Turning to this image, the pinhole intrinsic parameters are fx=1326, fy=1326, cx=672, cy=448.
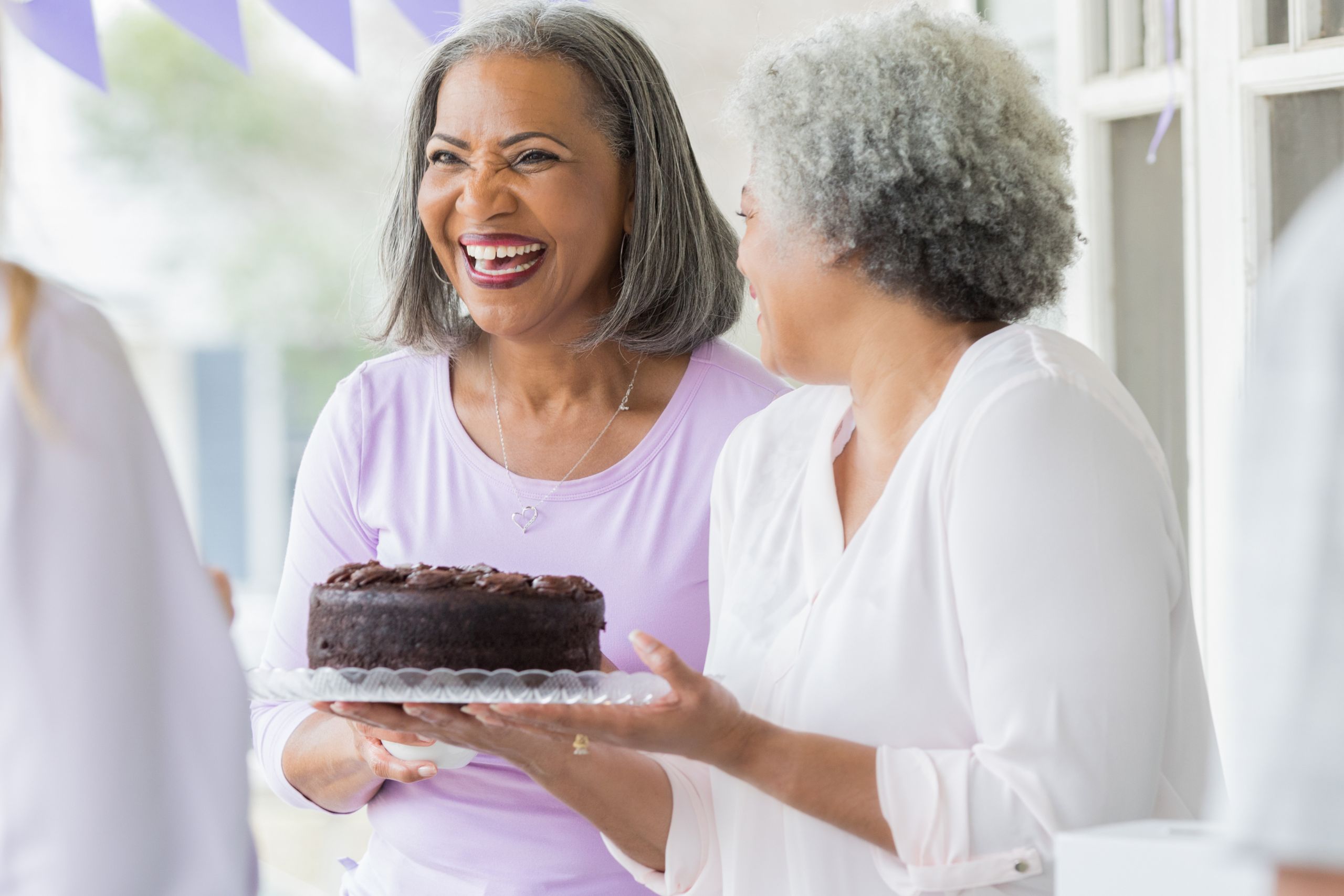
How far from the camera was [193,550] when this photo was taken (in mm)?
1005

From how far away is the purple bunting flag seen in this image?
2.81 meters

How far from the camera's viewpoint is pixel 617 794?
1657mm

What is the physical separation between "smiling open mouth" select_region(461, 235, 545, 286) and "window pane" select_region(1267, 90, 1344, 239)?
1.72 meters

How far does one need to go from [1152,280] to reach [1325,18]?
2.20ft

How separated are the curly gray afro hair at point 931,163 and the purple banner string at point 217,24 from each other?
155 centimetres

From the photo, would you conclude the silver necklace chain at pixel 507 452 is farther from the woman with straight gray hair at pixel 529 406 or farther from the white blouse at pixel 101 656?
the white blouse at pixel 101 656

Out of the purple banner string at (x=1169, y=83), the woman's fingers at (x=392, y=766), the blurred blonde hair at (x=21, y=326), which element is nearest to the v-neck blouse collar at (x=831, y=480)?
the woman's fingers at (x=392, y=766)

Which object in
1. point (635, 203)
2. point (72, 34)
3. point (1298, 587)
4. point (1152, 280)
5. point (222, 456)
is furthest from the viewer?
point (222, 456)

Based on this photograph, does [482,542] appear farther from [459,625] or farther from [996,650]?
[996,650]

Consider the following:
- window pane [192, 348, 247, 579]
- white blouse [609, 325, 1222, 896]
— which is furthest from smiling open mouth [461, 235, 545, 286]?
window pane [192, 348, 247, 579]

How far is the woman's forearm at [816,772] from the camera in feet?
4.63

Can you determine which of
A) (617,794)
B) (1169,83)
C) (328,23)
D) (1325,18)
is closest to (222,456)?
(328,23)

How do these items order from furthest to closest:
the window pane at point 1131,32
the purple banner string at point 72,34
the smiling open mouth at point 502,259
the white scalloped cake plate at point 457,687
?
the window pane at point 1131,32 → the purple banner string at point 72,34 → the smiling open mouth at point 502,259 → the white scalloped cake plate at point 457,687

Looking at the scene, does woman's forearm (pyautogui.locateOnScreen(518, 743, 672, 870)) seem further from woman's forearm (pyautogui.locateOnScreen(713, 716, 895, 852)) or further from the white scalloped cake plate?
woman's forearm (pyautogui.locateOnScreen(713, 716, 895, 852))
